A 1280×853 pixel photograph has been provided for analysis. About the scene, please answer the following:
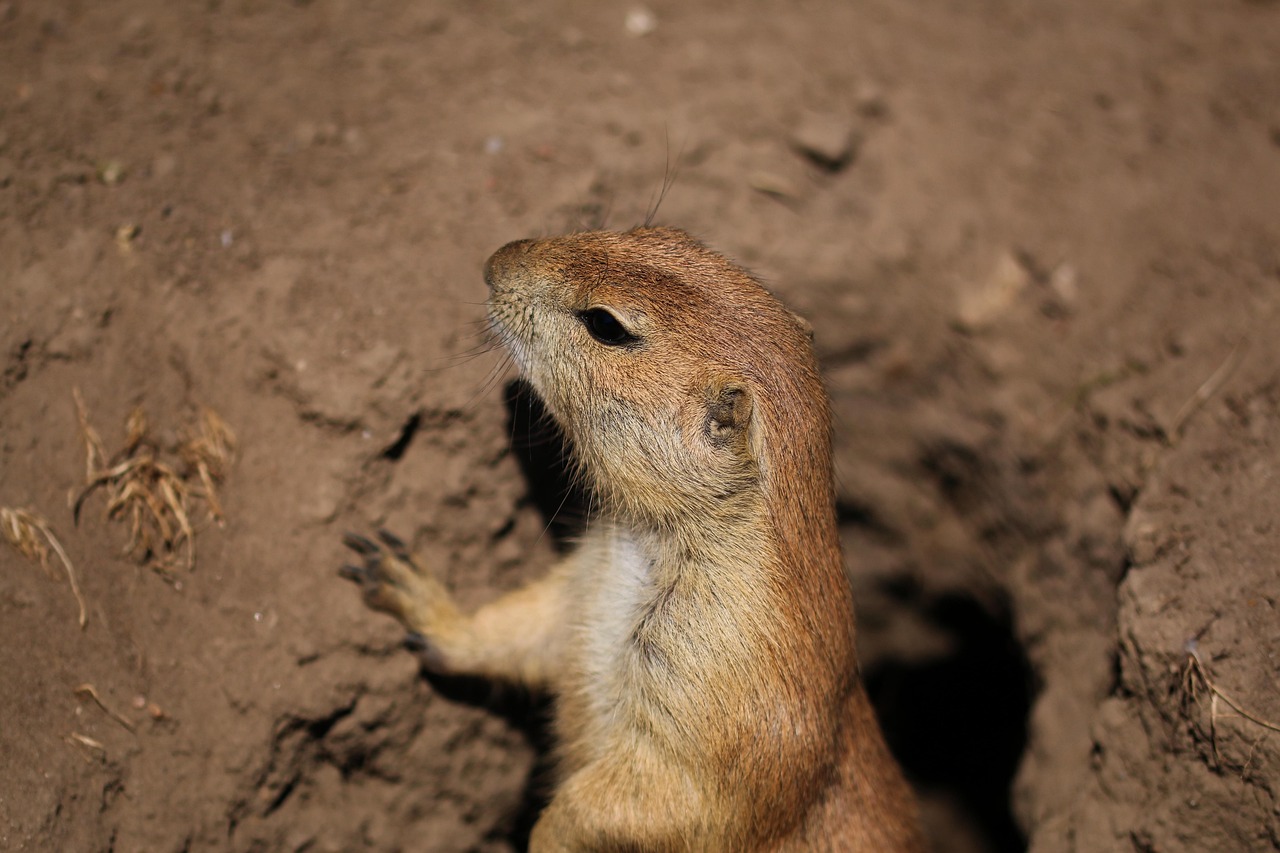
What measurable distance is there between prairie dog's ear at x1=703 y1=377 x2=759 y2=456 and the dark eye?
1.07 feet

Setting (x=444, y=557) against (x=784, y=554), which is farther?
(x=444, y=557)

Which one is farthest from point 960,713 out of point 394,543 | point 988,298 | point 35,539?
point 35,539

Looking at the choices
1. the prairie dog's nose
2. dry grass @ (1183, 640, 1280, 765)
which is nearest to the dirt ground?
dry grass @ (1183, 640, 1280, 765)

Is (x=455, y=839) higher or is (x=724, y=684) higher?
(x=724, y=684)

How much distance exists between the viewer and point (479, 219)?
3887mm

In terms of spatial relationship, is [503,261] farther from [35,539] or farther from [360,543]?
[35,539]

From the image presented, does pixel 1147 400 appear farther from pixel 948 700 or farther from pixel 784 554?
pixel 948 700

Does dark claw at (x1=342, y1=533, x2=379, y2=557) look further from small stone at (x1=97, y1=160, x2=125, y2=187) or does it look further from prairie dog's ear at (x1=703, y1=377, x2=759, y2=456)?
small stone at (x1=97, y1=160, x2=125, y2=187)

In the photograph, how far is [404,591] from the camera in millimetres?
3484

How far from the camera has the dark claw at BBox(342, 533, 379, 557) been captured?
3.44 meters

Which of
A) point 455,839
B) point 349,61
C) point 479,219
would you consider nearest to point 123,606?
point 455,839

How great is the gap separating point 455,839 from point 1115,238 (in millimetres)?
4185

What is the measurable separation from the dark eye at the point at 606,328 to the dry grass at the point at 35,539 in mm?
1971

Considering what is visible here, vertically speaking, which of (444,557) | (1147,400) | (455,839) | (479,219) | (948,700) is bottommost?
(948,700)
